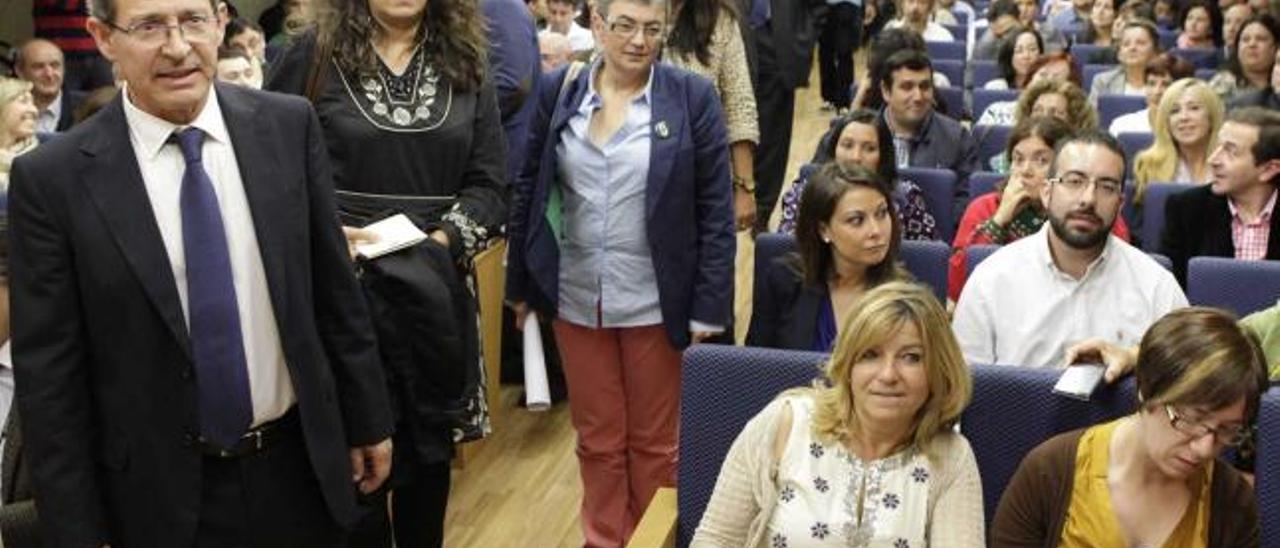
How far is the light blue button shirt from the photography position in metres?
3.36

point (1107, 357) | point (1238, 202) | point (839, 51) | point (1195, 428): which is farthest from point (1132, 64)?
point (1195, 428)

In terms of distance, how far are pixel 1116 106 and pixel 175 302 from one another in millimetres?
4739

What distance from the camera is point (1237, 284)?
3.29 meters

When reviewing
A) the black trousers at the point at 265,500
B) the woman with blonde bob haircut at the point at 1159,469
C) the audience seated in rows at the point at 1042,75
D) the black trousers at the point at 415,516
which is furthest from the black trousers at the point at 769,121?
the black trousers at the point at 265,500

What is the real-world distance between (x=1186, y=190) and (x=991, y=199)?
0.48m

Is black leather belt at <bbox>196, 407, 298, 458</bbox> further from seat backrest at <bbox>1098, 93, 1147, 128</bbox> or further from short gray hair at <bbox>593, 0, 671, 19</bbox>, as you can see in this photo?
seat backrest at <bbox>1098, 93, 1147, 128</bbox>

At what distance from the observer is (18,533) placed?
2389mm

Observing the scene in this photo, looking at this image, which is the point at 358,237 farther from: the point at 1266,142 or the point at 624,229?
the point at 1266,142

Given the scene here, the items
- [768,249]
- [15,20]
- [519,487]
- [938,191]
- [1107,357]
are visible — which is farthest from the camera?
[15,20]

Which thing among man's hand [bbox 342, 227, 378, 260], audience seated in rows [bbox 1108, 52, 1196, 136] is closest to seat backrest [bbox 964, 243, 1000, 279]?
man's hand [bbox 342, 227, 378, 260]

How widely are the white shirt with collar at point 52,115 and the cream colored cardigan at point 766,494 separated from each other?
4.09 meters

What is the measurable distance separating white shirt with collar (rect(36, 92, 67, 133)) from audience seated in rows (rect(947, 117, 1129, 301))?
3347mm

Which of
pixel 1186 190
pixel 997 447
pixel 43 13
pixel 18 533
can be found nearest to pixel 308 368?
pixel 18 533

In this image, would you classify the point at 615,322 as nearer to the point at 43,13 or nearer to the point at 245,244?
the point at 245,244
